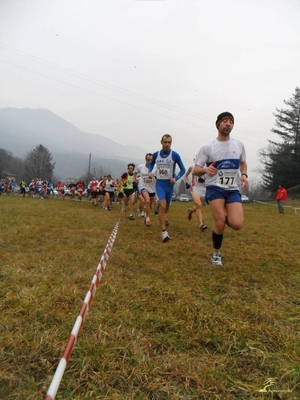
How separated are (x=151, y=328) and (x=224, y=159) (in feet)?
9.22

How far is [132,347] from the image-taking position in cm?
189

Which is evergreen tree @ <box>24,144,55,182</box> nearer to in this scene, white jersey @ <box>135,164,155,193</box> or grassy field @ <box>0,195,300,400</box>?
white jersey @ <box>135,164,155,193</box>

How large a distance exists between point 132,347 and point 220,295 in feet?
4.04

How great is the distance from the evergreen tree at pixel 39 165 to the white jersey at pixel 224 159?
262ft

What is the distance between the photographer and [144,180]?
877cm

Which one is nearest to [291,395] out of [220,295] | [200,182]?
[220,295]

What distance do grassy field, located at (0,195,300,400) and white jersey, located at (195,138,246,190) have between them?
1.18 m

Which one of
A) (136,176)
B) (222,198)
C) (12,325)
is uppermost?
(136,176)

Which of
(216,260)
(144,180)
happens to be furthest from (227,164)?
(144,180)

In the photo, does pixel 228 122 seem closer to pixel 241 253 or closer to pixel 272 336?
pixel 241 253

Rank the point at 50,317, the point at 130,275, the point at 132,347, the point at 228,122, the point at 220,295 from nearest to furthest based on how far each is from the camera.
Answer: the point at 132,347 → the point at 50,317 → the point at 220,295 → the point at 130,275 → the point at 228,122

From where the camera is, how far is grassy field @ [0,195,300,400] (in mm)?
1586
